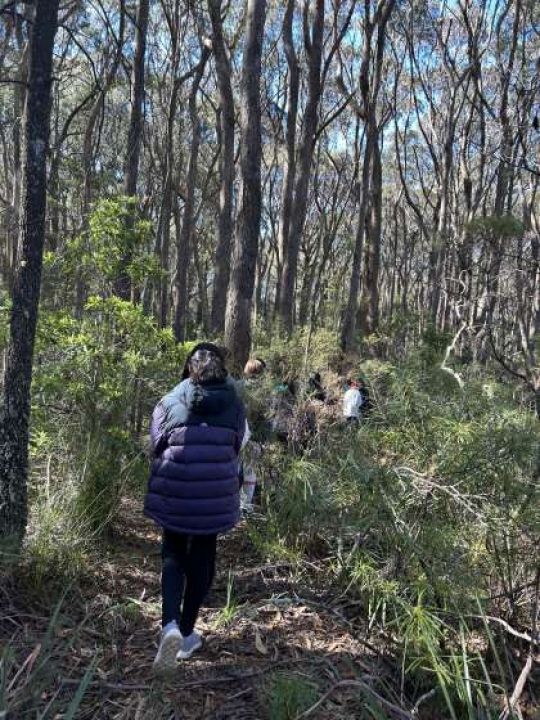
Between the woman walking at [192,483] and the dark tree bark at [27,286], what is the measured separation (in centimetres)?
87

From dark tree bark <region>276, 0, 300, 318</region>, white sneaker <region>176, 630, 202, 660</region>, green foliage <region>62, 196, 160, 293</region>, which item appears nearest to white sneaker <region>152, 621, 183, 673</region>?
white sneaker <region>176, 630, 202, 660</region>

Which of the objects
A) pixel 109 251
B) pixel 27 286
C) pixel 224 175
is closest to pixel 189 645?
pixel 27 286

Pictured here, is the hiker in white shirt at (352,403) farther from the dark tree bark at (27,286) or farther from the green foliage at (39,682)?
the green foliage at (39,682)

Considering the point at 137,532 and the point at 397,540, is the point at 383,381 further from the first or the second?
the point at 137,532

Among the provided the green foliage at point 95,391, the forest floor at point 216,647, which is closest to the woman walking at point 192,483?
the forest floor at point 216,647

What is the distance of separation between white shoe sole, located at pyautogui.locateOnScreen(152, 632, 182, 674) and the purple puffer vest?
0.46 m

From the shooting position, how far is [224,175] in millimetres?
13078

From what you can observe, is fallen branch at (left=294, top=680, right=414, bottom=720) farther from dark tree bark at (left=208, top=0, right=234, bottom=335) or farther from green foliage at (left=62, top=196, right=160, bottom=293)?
dark tree bark at (left=208, top=0, right=234, bottom=335)

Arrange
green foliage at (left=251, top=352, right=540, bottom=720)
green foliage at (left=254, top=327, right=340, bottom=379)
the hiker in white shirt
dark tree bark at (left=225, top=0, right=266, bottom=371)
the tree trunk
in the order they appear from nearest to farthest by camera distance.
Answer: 1. green foliage at (left=251, top=352, right=540, bottom=720)
2. the hiker in white shirt
3. dark tree bark at (left=225, top=0, right=266, bottom=371)
4. green foliage at (left=254, top=327, right=340, bottom=379)
5. the tree trunk

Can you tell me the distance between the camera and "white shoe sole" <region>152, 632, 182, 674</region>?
9.12 ft

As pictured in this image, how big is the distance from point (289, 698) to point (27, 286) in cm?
249

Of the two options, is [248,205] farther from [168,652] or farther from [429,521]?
[168,652]

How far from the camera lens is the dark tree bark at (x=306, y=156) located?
1208cm

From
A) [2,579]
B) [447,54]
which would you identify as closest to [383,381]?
[2,579]
